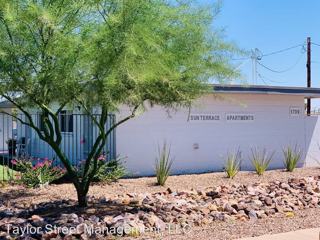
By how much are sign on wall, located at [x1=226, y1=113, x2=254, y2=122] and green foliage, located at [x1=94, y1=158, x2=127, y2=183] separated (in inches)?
196

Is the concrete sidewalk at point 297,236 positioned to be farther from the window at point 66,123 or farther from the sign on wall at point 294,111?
the sign on wall at point 294,111

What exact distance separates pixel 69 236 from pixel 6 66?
2970mm

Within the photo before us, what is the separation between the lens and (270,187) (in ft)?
44.7

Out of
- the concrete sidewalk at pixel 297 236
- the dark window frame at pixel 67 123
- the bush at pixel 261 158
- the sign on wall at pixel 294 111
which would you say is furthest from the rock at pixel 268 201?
the dark window frame at pixel 67 123

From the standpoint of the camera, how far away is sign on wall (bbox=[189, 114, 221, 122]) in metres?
17.5

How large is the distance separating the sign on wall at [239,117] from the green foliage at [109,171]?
499 centimetres

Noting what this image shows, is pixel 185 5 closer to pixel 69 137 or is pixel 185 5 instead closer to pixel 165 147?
pixel 165 147

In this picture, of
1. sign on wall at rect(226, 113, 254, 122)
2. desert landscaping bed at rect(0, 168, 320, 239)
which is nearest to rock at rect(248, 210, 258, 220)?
desert landscaping bed at rect(0, 168, 320, 239)

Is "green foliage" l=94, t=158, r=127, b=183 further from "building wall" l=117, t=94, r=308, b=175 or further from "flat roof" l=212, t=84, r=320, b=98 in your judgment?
"flat roof" l=212, t=84, r=320, b=98

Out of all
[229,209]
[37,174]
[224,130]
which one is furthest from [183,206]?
[224,130]

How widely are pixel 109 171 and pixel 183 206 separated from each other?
4542mm

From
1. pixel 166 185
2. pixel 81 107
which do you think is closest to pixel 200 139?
pixel 166 185

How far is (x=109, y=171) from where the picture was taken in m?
14.9

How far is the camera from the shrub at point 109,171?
14305 millimetres
